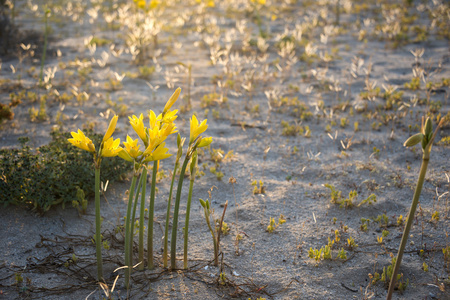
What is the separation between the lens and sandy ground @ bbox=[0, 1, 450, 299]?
283cm

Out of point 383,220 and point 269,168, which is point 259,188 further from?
point 383,220

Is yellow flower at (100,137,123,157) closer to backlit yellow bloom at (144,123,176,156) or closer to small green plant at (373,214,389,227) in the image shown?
backlit yellow bloom at (144,123,176,156)

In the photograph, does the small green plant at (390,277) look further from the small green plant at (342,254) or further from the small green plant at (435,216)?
the small green plant at (435,216)

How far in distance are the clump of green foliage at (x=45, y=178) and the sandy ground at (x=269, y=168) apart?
0.18 meters

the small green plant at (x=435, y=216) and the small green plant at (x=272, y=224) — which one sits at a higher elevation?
the small green plant at (x=435, y=216)

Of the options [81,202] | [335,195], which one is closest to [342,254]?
[335,195]

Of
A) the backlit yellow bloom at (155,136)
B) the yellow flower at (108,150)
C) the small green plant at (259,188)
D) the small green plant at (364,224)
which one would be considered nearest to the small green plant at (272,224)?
the small green plant at (259,188)

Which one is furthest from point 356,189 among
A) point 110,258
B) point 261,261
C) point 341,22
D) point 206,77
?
point 341,22

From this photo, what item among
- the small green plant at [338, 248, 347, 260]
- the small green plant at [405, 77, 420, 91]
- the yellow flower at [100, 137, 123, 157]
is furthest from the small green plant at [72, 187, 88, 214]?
the small green plant at [405, 77, 420, 91]

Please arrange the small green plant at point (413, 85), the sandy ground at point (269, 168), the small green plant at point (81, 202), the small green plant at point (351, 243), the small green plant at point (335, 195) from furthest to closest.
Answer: the small green plant at point (413, 85) → the small green plant at point (335, 195) → the small green plant at point (81, 202) → the small green plant at point (351, 243) → the sandy ground at point (269, 168)

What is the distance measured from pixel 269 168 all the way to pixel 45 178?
2.46 m

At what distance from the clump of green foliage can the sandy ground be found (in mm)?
175

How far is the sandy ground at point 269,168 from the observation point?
111 inches

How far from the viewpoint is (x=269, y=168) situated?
4594 mm
